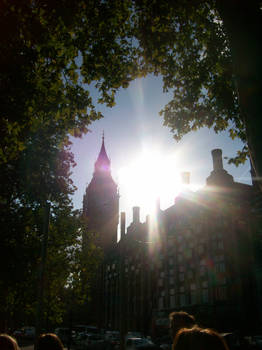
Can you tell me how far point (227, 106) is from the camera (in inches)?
416

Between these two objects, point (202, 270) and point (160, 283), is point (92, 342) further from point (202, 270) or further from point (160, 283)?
point (160, 283)

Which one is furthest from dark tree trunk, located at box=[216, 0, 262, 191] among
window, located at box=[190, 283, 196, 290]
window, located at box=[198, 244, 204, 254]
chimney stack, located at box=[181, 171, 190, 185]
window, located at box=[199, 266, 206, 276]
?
chimney stack, located at box=[181, 171, 190, 185]

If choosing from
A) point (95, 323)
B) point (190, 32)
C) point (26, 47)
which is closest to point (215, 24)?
point (190, 32)

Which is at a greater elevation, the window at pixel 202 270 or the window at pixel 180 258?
the window at pixel 180 258

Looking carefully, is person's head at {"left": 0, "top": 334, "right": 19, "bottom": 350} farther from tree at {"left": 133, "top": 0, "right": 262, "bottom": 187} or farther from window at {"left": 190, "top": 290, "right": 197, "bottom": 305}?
window at {"left": 190, "top": 290, "right": 197, "bottom": 305}

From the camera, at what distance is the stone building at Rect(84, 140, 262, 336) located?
127 ft

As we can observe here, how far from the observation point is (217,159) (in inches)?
1964

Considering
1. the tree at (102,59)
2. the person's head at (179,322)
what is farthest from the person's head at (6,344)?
the tree at (102,59)

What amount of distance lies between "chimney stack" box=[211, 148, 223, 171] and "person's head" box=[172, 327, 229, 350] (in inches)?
1903

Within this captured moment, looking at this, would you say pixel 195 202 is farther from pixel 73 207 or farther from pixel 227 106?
pixel 227 106

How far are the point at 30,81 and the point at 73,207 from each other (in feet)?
46.4

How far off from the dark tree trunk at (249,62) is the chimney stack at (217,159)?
45.3 m

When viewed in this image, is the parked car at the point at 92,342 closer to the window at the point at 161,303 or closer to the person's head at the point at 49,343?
the window at the point at 161,303

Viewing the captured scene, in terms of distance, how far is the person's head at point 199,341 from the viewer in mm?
2146
